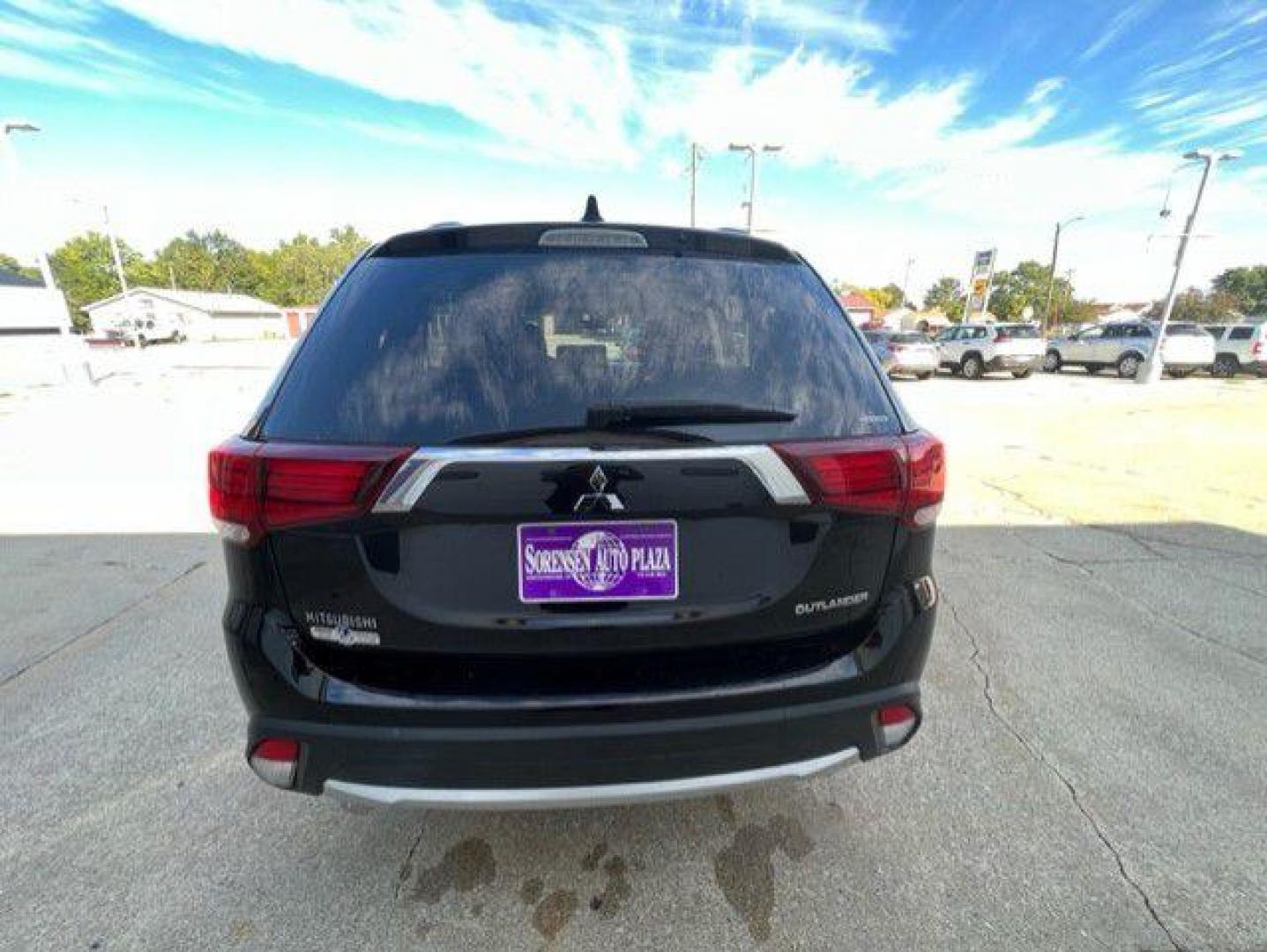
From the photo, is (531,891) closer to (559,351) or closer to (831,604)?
(831,604)

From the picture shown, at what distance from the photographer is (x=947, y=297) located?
102125 mm

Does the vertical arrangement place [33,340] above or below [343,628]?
below

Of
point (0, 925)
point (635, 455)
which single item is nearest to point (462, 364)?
point (635, 455)

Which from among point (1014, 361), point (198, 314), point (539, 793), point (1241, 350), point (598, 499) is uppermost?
point (598, 499)

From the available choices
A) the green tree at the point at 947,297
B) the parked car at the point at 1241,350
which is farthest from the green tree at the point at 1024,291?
the parked car at the point at 1241,350

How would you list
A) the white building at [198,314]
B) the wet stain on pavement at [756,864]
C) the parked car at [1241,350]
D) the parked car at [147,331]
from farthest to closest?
the white building at [198,314]
the parked car at [147,331]
the parked car at [1241,350]
the wet stain on pavement at [756,864]

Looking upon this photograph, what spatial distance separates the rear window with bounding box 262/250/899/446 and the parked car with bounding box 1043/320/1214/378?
966 inches

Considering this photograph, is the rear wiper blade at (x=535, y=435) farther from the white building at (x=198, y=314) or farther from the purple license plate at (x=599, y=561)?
the white building at (x=198, y=314)

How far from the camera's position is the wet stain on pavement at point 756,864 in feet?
6.22

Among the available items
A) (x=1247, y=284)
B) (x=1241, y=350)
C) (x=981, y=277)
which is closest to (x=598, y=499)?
(x=1241, y=350)

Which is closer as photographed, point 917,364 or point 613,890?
point 613,890

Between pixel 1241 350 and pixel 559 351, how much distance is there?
96.8 feet

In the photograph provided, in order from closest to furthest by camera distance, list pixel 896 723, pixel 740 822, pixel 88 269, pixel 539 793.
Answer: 1. pixel 539 793
2. pixel 896 723
3. pixel 740 822
4. pixel 88 269

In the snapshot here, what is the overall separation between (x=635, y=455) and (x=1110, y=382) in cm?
2379
